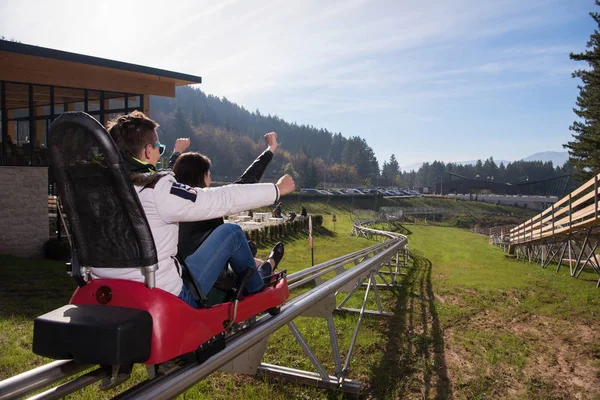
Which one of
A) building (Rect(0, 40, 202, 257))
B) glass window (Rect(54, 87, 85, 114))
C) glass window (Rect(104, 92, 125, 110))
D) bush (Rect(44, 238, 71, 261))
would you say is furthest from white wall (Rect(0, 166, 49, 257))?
glass window (Rect(104, 92, 125, 110))

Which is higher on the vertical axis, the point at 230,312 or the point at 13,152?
the point at 13,152

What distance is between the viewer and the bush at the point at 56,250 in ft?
49.7

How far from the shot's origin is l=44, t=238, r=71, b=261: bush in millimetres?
15156

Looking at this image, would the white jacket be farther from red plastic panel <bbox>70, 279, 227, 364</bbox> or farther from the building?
the building

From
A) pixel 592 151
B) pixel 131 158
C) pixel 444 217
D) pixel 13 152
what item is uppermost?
pixel 592 151

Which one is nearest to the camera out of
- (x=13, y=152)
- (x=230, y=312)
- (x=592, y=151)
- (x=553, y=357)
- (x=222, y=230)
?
(x=230, y=312)

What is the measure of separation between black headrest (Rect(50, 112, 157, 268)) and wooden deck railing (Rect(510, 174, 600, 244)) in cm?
1215

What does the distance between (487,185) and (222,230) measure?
125m

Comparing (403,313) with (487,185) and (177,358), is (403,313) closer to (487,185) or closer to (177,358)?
(177,358)

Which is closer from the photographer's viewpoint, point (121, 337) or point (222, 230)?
point (121, 337)

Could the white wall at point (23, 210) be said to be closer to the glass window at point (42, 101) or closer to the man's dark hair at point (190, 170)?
the glass window at point (42, 101)

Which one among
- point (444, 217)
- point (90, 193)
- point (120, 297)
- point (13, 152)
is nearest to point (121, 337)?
point (120, 297)

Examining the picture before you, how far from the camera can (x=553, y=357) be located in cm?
605

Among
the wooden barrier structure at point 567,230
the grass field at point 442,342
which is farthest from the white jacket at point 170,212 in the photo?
the wooden barrier structure at point 567,230
